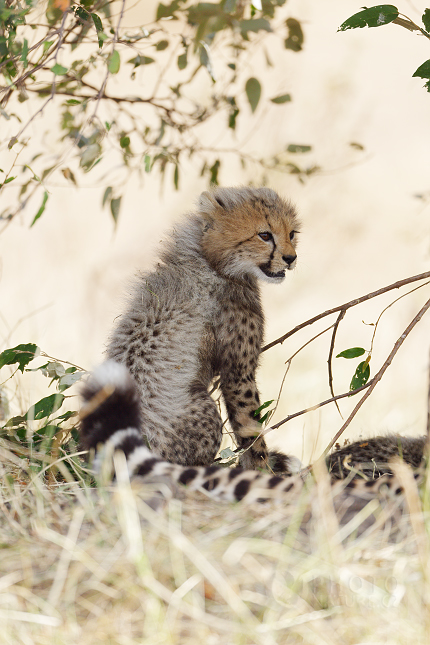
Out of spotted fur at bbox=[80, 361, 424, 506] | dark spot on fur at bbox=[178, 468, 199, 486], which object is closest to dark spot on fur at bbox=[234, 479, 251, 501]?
spotted fur at bbox=[80, 361, 424, 506]

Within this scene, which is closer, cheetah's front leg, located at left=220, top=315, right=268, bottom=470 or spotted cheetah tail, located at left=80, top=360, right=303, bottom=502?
spotted cheetah tail, located at left=80, top=360, right=303, bottom=502

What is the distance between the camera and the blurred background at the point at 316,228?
5.12 m

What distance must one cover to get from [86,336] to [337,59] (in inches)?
209

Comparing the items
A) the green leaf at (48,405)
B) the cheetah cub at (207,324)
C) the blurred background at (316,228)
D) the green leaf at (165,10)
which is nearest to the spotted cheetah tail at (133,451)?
the cheetah cub at (207,324)

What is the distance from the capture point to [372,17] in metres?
2.03

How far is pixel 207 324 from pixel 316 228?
4.77 meters

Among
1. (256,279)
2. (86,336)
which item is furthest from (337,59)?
(256,279)

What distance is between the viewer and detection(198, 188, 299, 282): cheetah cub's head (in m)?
2.67

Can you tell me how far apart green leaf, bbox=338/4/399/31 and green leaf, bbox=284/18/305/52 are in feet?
2.15

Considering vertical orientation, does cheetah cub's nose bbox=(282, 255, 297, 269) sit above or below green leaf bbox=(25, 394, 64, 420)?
above

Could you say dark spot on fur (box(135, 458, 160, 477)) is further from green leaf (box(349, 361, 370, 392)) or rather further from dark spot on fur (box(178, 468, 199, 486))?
green leaf (box(349, 361, 370, 392))

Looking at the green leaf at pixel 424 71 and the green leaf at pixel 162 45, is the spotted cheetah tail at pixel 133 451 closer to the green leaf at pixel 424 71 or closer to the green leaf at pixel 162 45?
the green leaf at pixel 424 71

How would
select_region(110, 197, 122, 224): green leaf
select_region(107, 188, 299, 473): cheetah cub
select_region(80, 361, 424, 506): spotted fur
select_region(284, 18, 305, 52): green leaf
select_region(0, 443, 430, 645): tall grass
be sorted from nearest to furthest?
1. select_region(0, 443, 430, 645): tall grass
2. select_region(80, 361, 424, 506): spotted fur
3. select_region(107, 188, 299, 473): cheetah cub
4. select_region(284, 18, 305, 52): green leaf
5. select_region(110, 197, 122, 224): green leaf

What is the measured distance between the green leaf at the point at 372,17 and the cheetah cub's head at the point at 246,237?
811mm
